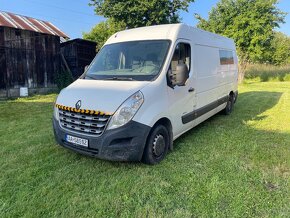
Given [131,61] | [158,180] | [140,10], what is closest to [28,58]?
[140,10]

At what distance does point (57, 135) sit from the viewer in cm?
400

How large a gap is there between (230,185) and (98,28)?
3119 cm

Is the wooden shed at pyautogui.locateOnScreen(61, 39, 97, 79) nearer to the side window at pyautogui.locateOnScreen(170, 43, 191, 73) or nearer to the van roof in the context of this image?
the van roof

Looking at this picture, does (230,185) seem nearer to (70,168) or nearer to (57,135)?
(70,168)

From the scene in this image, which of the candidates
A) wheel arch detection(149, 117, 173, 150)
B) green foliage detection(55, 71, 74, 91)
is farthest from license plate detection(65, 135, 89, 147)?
green foliage detection(55, 71, 74, 91)

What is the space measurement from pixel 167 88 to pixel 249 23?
20.2 meters

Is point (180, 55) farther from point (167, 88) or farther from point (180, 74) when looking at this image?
point (167, 88)

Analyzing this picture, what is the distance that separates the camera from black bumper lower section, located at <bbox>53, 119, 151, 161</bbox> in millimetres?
3402

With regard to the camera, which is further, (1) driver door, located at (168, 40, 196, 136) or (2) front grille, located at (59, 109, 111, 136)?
(1) driver door, located at (168, 40, 196, 136)

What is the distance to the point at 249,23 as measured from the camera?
2075 centimetres

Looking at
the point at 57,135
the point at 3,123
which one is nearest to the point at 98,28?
the point at 3,123

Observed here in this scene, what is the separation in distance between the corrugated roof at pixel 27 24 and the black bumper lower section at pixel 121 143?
1128cm

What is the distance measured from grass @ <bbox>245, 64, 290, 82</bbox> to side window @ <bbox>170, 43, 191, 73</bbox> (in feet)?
77.8

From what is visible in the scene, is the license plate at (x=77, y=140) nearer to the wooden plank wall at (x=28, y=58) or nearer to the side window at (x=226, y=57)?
the side window at (x=226, y=57)
